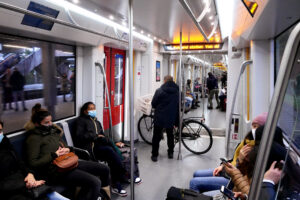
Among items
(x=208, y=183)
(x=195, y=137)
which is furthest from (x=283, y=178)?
(x=195, y=137)

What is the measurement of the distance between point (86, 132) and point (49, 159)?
1.01 metres

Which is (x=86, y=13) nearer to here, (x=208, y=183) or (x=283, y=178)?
(x=208, y=183)

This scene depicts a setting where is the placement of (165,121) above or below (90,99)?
below

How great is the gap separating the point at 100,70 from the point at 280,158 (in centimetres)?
381

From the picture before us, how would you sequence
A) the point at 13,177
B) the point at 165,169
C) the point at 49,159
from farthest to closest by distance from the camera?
the point at 165,169 → the point at 49,159 → the point at 13,177

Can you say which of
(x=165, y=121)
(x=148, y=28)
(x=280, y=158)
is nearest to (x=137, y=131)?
(x=165, y=121)

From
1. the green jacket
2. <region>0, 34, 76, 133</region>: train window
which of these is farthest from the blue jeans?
<region>0, 34, 76, 133</region>: train window

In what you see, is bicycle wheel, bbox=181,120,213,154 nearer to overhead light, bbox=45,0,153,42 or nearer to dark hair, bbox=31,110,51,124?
overhead light, bbox=45,0,153,42

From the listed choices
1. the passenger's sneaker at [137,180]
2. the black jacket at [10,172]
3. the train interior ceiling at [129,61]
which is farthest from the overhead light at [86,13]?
the passenger's sneaker at [137,180]

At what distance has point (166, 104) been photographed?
5.05 metres

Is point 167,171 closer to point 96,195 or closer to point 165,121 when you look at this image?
point 165,121

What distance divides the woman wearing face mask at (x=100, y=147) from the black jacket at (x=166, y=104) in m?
1.33

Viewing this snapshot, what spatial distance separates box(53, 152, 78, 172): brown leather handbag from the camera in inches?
114

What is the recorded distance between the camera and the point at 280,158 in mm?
1696
